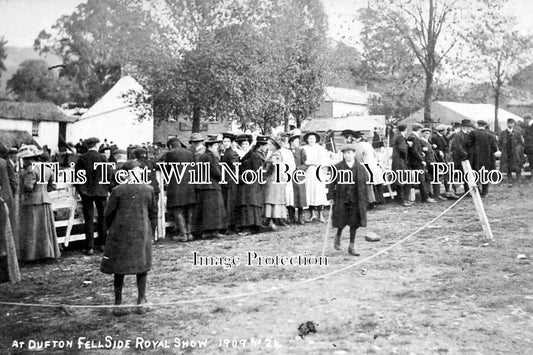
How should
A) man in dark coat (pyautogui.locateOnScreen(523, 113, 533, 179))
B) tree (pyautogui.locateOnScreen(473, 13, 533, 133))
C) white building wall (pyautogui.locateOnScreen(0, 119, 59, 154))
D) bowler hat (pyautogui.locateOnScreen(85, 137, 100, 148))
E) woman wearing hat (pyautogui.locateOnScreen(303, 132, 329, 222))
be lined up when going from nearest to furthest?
tree (pyautogui.locateOnScreen(473, 13, 533, 133))
bowler hat (pyautogui.locateOnScreen(85, 137, 100, 148))
woman wearing hat (pyautogui.locateOnScreen(303, 132, 329, 222))
man in dark coat (pyautogui.locateOnScreen(523, 113, 533, 179))
white building wall (pyautogui.locateOnScreen(0, 119, 59, 154))

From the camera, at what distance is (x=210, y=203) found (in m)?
8.35

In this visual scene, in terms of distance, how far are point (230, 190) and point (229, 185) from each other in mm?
86

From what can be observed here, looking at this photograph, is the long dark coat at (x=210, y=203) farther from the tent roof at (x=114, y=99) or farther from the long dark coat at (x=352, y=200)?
the tent roof at (x=114, y=99)

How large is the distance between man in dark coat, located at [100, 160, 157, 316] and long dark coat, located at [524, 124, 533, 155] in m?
9.94

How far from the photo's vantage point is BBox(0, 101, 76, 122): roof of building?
25.6m

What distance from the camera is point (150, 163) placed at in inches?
327

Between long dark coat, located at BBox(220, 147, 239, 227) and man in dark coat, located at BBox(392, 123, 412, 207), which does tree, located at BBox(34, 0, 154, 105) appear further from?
man in dark coat, located at BBox(392, 123, 412, 207)

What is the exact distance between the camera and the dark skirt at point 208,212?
8320 mm

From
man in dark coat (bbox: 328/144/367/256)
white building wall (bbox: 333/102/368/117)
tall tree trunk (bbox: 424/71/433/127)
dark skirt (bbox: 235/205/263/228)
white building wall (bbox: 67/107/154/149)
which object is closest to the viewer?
man in dark coat (bbox: 328/144/367/256)

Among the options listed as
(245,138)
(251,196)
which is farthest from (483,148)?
(251,196)

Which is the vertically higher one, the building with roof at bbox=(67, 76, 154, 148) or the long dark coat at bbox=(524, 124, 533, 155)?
the building with roof at bbox=(67, 76, 154, 148)

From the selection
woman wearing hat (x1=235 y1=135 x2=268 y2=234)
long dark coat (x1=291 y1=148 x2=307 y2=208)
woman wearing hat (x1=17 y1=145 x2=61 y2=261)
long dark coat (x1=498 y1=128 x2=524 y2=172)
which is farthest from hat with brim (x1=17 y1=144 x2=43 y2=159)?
long dark coat (x1=498 y1=128 x2=524 y2=172)

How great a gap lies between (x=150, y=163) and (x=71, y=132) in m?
24.3

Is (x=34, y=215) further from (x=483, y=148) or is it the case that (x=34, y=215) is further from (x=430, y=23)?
(x=483, y=148)
